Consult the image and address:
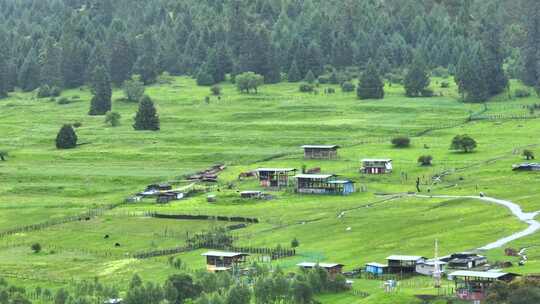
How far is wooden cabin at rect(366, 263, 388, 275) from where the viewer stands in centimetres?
10617

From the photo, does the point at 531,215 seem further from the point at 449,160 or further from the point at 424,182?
the point at 449,160

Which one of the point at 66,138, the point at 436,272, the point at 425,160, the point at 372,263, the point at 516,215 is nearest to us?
the point at 436,272

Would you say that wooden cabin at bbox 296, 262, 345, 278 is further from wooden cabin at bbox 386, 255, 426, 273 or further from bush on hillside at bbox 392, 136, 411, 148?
bush on hillside at bbox 392, 136, 411, 148

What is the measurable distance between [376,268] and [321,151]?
68354 mm

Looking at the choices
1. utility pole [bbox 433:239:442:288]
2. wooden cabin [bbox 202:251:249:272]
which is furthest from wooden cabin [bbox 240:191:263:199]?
utility pole [bbox 433:239:442:288]

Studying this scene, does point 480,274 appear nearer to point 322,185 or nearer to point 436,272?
point 436,272

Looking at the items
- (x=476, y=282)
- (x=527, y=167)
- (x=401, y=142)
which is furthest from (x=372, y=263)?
(x=401, y=142)

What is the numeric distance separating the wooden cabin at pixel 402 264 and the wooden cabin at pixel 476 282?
871 centimetres

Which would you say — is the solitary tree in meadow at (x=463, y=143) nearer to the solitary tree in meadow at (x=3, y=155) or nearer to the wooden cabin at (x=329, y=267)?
the solitary tree in meadow at (x=3, y=155)

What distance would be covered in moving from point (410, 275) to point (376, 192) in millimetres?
44374

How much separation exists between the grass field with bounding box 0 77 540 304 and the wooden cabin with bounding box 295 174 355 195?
1.97m

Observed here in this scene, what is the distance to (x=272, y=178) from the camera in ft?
522

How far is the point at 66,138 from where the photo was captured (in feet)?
638

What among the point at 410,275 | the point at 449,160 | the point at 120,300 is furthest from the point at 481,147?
the point at 120,300
